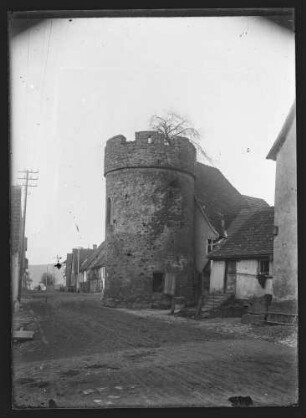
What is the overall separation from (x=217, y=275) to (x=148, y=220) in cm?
443

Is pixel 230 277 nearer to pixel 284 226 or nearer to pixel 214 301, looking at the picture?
pixel 214 301

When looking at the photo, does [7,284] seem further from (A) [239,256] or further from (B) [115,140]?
(B) [115,140]

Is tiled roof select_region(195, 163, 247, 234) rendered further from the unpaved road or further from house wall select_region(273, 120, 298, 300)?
the unpaved road

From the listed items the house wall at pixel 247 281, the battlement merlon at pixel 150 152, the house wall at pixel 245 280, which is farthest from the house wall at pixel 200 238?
the house wall at pixel 247 281

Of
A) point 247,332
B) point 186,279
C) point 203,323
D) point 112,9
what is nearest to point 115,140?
point 186,279

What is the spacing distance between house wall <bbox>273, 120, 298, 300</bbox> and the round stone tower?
884cm

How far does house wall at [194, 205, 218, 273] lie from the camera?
74.1 ft

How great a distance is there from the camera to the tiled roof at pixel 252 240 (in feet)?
57.1

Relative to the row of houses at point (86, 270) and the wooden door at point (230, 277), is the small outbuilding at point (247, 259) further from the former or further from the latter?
the row of houses at point (86, 270)

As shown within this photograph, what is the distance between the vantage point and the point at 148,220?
21766 millimetres

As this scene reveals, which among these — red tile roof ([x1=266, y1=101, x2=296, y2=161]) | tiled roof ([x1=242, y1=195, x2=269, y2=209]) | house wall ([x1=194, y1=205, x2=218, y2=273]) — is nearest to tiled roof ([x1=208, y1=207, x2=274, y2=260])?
house wall ([x1=194, y1=205, x2=218, y2=273])

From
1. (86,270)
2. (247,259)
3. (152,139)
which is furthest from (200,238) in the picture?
(86,270)

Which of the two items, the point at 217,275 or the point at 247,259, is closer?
the point at 247,259

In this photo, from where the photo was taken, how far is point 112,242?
73.7 feet
